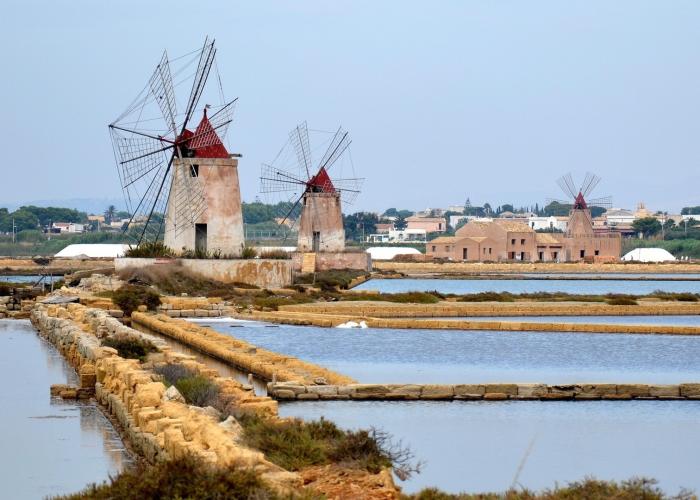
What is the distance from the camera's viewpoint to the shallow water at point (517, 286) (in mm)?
46344

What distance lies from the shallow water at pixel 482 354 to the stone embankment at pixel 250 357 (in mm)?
896

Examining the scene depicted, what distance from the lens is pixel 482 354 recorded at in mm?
20734

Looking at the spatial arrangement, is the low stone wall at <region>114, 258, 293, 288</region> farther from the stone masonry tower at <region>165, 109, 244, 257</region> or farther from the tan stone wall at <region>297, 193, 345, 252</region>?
the tan stone wall at <region>297, 193, 345, 252</region>

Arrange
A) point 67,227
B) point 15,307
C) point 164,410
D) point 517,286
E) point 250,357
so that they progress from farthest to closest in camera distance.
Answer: point 67,227 → point 517,286 → point 15,307 → point 250,357 → point 164,410

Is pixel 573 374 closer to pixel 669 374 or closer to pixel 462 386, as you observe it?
pixel 669 374

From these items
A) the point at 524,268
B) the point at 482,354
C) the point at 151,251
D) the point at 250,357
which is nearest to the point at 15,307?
the point at 151,251

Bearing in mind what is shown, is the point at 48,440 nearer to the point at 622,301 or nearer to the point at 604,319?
the point at 604,319

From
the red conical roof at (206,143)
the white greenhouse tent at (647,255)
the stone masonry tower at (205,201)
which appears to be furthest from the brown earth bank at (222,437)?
the white greenhouse tent at (647,255)

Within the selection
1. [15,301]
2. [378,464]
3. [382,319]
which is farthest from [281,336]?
[378,464]

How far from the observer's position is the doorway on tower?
3519 cm

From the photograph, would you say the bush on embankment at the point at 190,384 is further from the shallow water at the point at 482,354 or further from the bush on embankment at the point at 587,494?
the bush on embankment at the point at 587,494

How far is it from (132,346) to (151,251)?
1784 cm

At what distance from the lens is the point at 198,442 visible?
8641 millimetres

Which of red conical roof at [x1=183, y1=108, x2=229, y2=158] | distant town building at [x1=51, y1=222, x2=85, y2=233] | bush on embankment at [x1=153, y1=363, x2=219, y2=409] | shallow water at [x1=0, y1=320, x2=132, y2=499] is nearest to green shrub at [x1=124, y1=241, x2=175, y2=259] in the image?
red conical roof at [x1=183, y1=108, x2=229, y2=158]
